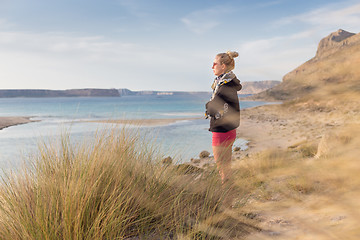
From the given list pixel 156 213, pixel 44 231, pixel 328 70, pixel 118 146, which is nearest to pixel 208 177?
pixel 156 213

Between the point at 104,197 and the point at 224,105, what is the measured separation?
1419mm

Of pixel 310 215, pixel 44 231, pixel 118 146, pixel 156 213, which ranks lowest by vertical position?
pixel 156 213

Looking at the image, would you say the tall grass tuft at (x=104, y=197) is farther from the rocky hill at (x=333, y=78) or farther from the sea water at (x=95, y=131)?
the rocky hill at (x=333, y=78)

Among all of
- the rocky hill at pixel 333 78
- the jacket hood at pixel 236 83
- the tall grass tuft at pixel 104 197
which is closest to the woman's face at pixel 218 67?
the jacket hood at pixel 236 83

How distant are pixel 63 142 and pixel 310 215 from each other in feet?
9.18

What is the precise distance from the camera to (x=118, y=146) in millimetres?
2625

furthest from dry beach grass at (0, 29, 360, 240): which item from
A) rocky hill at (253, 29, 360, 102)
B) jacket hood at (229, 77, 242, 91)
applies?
jacket hood at (229, 77, 242, 91)

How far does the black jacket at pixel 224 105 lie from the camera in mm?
2605

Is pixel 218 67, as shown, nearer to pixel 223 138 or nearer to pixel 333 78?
pixel 223 138

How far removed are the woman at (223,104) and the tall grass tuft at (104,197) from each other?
381 mm

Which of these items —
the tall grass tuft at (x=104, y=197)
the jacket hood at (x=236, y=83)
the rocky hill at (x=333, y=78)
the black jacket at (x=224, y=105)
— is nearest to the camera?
the rocky hill at (x=333, y=78)

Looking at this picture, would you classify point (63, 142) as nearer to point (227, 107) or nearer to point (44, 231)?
point (44, 231)

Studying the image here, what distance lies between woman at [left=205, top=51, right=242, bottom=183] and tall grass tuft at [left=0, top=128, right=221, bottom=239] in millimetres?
381

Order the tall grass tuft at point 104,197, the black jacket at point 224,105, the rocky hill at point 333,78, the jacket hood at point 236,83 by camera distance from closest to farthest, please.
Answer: the rocky hill at point 333,78
the tall grass tuft at point 104,197
the black jacket at point 224,105
the jacket hood at point 236,83
